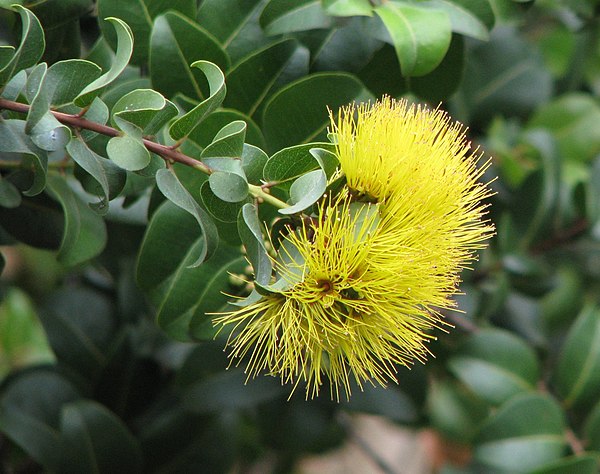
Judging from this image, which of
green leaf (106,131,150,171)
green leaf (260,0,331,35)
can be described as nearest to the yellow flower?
green leaf (106,131,150,171)

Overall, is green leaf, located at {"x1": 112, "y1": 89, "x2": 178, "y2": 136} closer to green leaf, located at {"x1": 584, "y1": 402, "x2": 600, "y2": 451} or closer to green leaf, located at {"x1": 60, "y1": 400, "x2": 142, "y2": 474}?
green leaf, located at {"x1": 60, "y1": 400, "x2": 142, "y2": 474}

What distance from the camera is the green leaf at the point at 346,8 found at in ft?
2.90

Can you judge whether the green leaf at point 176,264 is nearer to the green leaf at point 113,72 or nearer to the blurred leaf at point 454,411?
the green leaf at point 113,72

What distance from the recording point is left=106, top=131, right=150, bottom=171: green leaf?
0.65 m

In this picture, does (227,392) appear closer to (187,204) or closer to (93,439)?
(93,439)

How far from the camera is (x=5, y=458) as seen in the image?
1.37 meters

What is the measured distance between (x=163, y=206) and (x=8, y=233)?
0.23 m

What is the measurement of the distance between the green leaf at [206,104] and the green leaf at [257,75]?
0.85 feet

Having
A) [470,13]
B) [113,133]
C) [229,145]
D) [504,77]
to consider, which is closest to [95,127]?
[113,133]

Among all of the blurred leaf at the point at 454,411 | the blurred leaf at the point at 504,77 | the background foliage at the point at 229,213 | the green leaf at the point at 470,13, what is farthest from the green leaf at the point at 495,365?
the green leaf at the point at 470,13

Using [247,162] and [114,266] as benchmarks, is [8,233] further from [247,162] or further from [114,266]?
[247,162]

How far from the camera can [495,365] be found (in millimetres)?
1293

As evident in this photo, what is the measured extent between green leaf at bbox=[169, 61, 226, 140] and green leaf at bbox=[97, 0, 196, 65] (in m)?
0.26

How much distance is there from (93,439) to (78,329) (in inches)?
8.8
